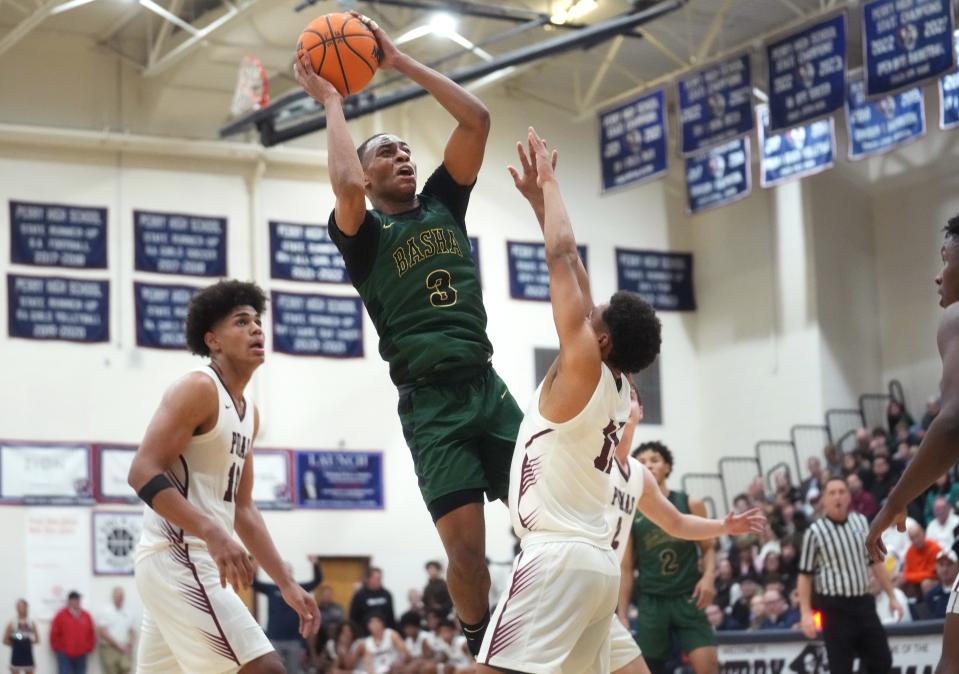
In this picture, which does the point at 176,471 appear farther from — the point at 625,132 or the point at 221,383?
the point at 625,132

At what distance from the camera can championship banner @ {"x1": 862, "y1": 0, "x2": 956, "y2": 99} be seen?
53.6 feet

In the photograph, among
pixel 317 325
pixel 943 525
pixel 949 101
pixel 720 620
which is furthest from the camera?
pixel 317 325

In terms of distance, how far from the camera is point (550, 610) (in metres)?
5.12

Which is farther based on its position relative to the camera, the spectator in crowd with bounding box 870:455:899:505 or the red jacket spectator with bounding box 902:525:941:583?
the spectator in crowd with bounding box 870:455:899:505

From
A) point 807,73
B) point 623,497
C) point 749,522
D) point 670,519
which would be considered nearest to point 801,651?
point 670,519

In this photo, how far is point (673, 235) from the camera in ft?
80.6

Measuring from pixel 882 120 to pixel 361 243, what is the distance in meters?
14.7

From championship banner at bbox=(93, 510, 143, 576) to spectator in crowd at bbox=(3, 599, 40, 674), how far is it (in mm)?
1271

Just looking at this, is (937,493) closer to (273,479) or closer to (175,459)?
(273,479)

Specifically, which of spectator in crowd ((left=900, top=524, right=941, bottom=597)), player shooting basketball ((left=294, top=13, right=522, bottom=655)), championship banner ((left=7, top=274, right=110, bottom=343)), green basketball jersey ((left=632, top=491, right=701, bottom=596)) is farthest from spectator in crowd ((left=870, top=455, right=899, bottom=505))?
player shooting basketball ((left=294, top=13, right=522, bottom=655))

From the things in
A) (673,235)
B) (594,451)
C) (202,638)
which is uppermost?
(673,235)

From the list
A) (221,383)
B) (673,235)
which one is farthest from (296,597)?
(673,235)

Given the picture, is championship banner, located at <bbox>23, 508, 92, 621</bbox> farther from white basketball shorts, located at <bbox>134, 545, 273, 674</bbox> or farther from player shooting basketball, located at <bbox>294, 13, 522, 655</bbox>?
player shooting basketball, located at <bbox>294, 13, 522, 655</bbox>

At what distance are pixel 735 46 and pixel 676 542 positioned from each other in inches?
523
